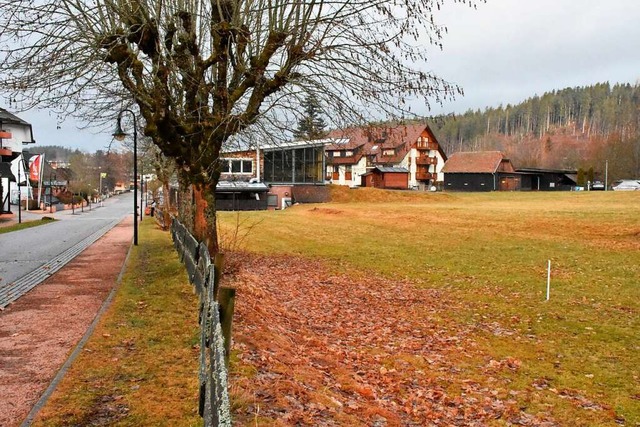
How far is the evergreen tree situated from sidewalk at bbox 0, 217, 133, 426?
6407 millimetres

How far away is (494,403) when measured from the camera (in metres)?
7.99

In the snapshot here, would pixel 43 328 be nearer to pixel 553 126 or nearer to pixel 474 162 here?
pixel 474 162

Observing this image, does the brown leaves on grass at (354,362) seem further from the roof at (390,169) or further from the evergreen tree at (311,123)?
the roof at (390,169)

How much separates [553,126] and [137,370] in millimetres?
192197

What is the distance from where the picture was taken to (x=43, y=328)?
935 centimetres

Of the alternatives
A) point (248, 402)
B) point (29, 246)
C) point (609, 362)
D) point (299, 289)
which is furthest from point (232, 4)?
point (29, 246)

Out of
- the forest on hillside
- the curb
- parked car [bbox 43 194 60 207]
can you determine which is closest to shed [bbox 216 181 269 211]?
parked car [bbox 43 194 60 207]

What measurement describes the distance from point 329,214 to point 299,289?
100 feet

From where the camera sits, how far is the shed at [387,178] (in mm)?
80000

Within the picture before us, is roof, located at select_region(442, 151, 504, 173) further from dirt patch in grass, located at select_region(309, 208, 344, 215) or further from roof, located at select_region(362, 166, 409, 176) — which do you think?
dirt patch in grass, located at select_region(309, 208, 344, 215)

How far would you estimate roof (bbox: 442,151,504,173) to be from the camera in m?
85.8

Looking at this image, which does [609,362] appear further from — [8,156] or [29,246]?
[8,156]

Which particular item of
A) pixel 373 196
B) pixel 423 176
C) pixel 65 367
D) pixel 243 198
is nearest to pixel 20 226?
pixel 243 198

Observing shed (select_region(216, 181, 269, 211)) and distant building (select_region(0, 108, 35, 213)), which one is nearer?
distant building (select_region(0, 108, 35, 213))
